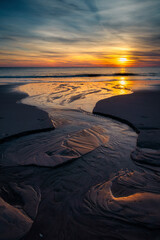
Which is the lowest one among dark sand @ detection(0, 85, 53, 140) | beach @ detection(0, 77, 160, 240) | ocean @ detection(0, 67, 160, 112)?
beach @ detection(0, 77, 160, 240)

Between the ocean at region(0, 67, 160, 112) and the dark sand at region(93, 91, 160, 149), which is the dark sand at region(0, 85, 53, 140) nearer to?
the ocean at region(0, 67, 160, 112)

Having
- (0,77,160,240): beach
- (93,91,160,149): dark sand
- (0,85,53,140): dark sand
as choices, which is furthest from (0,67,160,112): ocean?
(0,77,160,240): beach

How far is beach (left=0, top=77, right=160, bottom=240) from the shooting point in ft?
6.98

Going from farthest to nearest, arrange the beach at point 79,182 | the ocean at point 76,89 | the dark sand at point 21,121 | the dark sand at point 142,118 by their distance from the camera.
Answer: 1. the ocean at point 76,89
2. the dark sand at point 21,121
3. the dark sand at point 142,118
4. the beach at point 79,182

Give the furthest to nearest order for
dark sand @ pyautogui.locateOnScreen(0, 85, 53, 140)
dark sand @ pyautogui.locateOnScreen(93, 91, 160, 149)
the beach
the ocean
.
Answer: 1. the ocean
2. dark sand @ pyautogui.locateOnScreen(0, 85, 53, 140)
3. dark sand @ pyautogui.locateOnScreen(93, 91, 160, 149)
4. the beach

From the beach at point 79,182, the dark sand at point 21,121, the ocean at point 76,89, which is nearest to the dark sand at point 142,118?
the beach at point 79,182

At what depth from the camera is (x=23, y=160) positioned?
12.2ft

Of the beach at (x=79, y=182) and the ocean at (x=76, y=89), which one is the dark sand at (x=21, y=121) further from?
the ocean at (x=76, y=89)

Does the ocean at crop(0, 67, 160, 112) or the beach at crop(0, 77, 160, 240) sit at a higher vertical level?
the ocean at crop(0, 67, 160, 112)

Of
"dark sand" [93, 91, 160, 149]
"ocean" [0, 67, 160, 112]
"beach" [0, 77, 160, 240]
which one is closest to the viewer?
"beach" [0, 77, 160, 240]

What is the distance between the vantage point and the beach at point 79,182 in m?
2.13

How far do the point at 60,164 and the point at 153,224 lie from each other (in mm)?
1947

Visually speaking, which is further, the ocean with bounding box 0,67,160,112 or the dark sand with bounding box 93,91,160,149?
the ocean with bounding box 0,67,160,112

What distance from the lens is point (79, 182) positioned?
3.01 meters
